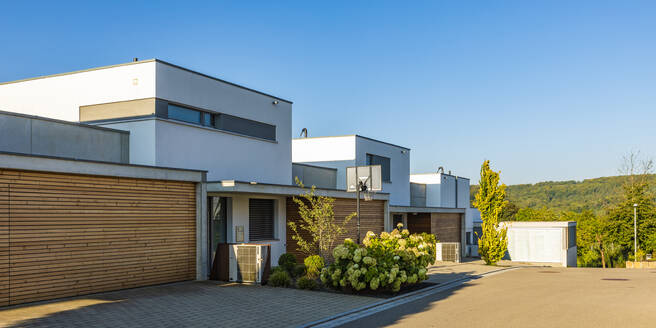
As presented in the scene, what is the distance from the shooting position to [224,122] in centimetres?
Result: 1912

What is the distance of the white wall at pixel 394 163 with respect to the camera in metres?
28.9

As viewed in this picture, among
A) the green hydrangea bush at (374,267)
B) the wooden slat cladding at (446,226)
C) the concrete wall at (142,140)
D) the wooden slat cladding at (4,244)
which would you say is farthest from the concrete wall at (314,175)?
the wooden slat cladding at (4,244)

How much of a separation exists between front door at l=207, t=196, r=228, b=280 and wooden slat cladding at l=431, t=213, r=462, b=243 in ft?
55.6

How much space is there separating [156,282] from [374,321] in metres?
6.29

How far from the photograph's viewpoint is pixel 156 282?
1388 centimetres

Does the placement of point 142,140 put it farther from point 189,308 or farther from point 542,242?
point 542,242

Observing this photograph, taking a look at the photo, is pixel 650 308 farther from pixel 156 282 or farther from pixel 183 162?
pixel 183 162

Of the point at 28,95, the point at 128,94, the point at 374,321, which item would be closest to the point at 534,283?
the point at 374,321

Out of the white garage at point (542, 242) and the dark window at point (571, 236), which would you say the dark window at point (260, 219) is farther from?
the dark window at point (571, 236)

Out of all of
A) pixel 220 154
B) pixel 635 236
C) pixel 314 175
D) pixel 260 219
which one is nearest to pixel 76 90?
pixel 220 154

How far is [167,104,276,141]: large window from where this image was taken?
57.9ft

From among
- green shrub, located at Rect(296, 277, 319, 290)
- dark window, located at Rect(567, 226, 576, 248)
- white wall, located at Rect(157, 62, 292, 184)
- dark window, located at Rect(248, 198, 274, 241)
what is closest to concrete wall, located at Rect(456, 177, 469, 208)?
dark window, located at Rect(567, 226, 576, 248)

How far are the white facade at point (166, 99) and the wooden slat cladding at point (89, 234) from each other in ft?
8.37

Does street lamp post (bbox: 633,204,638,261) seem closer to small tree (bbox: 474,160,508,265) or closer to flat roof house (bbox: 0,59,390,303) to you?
small tree (bbox: 474,160,508,265)
